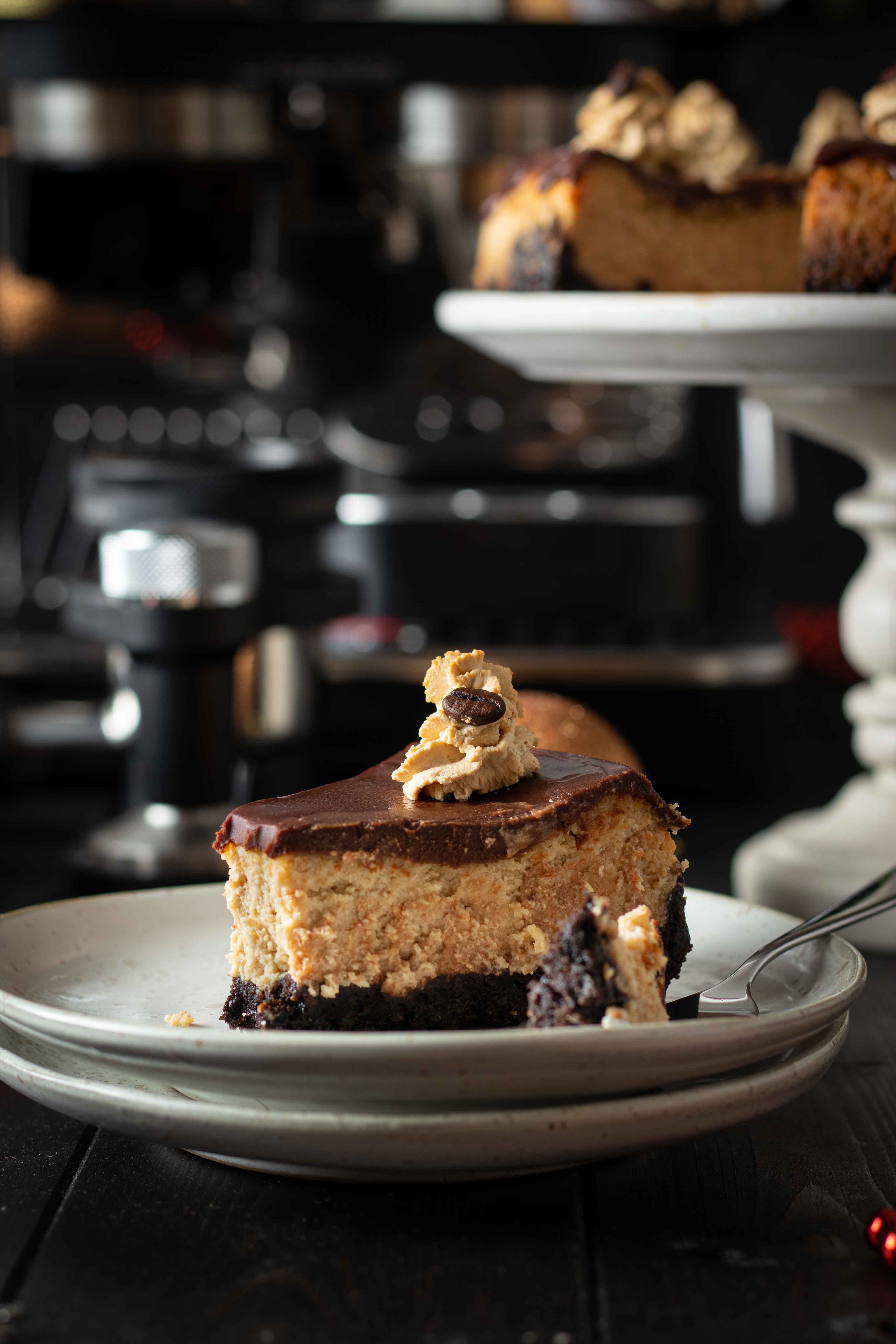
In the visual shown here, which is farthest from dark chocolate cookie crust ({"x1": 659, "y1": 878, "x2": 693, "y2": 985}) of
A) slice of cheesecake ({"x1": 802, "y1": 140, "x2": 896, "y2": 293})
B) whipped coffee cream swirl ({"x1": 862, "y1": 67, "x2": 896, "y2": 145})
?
whipped coffee cream swirl ({"x1": 862, "y1": 67, "x2": 896, "y2": 145})

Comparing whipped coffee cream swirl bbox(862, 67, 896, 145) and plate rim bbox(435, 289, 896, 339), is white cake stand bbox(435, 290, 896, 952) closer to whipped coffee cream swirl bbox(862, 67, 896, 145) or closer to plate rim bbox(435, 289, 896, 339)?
plate rim bbox(435, 289, 896, 339)

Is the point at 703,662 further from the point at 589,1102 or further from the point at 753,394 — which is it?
the point at 589,1102

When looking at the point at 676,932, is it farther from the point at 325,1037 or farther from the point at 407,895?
the point at 325,1037

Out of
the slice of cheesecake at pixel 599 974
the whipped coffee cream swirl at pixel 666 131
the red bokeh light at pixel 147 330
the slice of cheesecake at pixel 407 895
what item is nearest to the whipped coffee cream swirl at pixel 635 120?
the whipped coffee cream swirl at pixel 666 131

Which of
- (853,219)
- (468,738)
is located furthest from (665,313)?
(468,738)

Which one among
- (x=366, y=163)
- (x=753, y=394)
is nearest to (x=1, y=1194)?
(x=753, y=394)

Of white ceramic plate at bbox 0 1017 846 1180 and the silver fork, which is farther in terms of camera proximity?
the silver fork

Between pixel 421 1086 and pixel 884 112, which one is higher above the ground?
pixel 884 112
